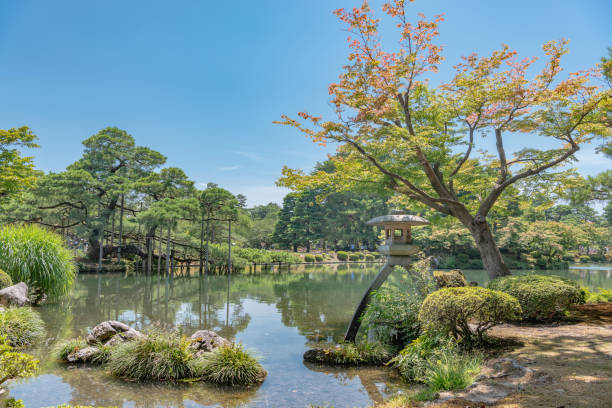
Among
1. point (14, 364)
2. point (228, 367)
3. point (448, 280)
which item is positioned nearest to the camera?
point (14, 364)

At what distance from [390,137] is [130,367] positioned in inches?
245

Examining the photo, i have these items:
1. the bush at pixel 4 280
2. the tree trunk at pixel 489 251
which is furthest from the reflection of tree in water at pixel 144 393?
the tree trunk at pixel 489 251

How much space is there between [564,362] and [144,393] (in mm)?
5014

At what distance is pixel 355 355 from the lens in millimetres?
5727

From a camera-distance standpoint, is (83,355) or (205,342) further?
(205,342)

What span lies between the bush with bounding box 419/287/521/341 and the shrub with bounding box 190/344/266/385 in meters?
2.44

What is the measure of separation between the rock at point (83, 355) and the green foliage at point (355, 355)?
3435 millimetres

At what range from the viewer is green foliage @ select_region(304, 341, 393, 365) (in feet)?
18.7

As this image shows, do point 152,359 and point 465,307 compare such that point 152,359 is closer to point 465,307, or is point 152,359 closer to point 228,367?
point 228,367

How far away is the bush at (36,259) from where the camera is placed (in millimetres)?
9211

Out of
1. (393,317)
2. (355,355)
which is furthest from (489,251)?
(355,355)

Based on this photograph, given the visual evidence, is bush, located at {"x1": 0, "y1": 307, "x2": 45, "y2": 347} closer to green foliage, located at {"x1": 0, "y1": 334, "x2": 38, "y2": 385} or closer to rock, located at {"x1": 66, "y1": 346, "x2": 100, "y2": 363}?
rock, located at {"x1": 66, "y1": 346, "x2": 100, "y2": 363}

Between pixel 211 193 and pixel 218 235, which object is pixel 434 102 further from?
pixel 218 235

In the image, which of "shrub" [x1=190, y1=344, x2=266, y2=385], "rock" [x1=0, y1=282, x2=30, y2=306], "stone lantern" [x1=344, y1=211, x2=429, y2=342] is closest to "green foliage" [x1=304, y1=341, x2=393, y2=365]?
"stone lantern" [x1=344, y1=211, x2=429, y2=342]
